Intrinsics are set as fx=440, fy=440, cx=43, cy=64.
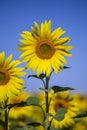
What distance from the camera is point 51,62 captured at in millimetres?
5727

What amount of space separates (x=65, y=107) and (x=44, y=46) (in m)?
2.08

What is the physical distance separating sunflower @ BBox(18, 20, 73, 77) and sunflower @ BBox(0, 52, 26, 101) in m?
0.18

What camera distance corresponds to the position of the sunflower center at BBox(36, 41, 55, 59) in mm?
5801

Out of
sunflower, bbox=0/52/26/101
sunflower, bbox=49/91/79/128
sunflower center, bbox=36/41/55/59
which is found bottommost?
sunflower, bbox=49/91/79/128

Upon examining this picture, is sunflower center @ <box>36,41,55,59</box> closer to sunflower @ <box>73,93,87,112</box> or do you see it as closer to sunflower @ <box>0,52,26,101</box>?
sunflower @ <box>0,52,26,101</box>

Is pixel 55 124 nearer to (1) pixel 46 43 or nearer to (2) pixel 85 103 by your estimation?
(1) pixel 46 43

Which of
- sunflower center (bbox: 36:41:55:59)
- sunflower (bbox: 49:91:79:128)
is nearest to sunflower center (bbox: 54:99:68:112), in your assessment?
sunflower (bbox: 49:91:79:128)

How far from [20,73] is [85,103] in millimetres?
5422

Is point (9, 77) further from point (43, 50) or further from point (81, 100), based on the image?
point (81, 100)

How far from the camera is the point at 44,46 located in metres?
5.86

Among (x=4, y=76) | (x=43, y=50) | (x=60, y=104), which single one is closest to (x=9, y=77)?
(x=4, y=76)

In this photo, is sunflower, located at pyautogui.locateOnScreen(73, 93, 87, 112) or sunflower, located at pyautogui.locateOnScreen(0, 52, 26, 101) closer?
sunflower, located at pyautogui.locateOnScreen(0, 52, 26, 101)

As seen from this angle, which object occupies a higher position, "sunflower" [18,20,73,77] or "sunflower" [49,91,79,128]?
"sunflower" [18,20,73,77]

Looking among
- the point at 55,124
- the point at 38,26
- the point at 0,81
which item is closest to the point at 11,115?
the point at 55,124
